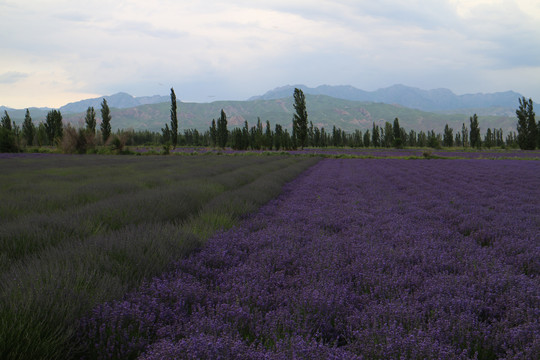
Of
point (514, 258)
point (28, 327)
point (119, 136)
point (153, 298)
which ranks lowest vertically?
point (514, 258)

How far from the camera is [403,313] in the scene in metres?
2.48

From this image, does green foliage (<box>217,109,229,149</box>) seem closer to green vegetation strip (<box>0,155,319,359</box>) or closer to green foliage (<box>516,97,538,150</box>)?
green vegetation strip (<box>0,155,319,359</box>)

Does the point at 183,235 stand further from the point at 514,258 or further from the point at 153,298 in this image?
the point at 514,258

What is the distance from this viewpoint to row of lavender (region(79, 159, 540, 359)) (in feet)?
6.59

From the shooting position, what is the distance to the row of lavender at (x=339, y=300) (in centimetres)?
201

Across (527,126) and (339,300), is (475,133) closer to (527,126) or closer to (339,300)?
(527,126)

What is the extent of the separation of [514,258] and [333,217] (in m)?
3.17

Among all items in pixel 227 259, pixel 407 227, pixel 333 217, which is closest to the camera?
pixel 227 259

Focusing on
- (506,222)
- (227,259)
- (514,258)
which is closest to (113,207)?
(227,259)

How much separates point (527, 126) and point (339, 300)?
263ft

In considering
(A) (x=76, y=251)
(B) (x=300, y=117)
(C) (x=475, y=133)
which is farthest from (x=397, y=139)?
(A) (x=76, y=251)

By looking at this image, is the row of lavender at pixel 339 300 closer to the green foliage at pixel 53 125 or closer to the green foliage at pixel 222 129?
the green foliage at pixel 222 129

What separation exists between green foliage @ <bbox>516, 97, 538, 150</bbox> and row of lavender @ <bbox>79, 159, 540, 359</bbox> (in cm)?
7441

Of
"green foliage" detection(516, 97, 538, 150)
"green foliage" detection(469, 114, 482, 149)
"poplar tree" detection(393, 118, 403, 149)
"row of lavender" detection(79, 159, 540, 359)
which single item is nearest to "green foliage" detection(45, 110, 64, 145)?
"row of lavender" detection(79, 159, 540, 359)
